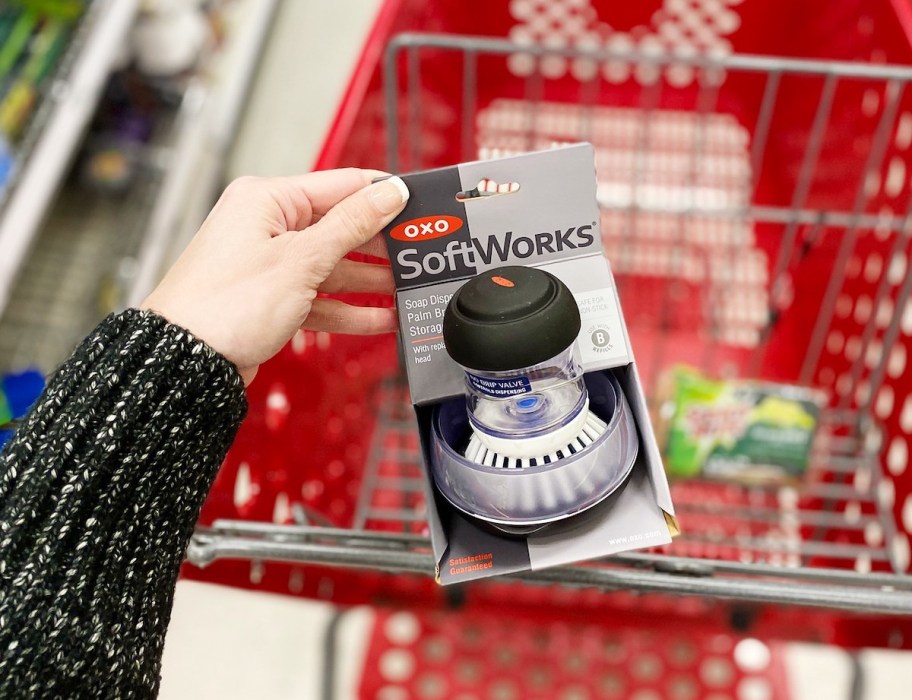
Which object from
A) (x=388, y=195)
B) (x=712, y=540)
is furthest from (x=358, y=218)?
(x=712, y=540)

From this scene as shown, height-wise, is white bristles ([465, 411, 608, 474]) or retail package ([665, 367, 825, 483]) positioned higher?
white bristles ([465, 411, 608, 474])

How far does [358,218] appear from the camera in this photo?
25.2 inches

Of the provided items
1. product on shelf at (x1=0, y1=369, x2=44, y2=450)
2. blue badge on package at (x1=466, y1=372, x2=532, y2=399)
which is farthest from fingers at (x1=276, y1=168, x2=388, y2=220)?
product on shelf at (x1=0, y1=369, x2=44, y2=450)

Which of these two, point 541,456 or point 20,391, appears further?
point 20,391

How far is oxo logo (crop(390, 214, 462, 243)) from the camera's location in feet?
2.18

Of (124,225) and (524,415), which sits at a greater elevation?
(524,415)

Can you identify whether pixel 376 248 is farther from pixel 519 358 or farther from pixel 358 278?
→ pixel 519 358

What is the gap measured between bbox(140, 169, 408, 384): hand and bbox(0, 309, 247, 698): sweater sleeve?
0.03 m

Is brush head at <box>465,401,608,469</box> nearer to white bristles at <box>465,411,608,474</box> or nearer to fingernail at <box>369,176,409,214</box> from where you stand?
white bristles at <box>465,411,608,474</box>

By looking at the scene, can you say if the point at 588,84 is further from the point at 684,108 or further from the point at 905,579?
the point at 905,579

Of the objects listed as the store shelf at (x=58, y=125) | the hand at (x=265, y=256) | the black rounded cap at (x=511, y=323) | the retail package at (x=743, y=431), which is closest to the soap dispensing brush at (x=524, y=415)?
the black rounded cap at (x=511, y=323)

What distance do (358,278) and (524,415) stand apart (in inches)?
8.8

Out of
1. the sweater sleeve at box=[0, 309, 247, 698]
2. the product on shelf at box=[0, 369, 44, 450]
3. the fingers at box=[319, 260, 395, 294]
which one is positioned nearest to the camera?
the sweater sleeve at box=[0, 309, 247, 698]

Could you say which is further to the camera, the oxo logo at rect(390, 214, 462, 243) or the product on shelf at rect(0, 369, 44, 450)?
the product on shelf at rect(0, 369, 44, 450)
